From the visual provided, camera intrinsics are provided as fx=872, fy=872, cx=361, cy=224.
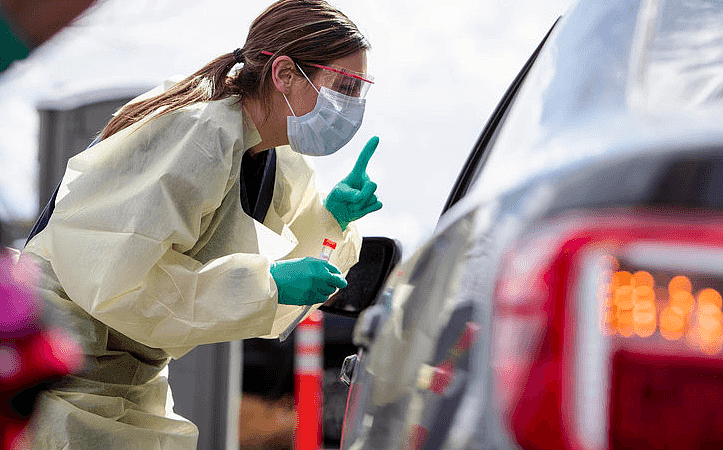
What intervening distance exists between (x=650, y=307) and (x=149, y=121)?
145 centimetres

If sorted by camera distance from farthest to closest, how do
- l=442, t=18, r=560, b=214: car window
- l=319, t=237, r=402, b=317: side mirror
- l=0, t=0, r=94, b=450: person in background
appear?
l=319, t=237, r=402, b=317: side mirror < l=442, t=18, r=560, b=214: car window < l=0, t=0, r=94, b=450: person in background

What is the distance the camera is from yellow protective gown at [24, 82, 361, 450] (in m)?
1.76

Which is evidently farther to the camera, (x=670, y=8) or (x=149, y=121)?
(x=149, y=121)

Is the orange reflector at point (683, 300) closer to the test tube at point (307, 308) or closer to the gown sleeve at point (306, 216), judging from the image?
the test tube at point (307, 308)

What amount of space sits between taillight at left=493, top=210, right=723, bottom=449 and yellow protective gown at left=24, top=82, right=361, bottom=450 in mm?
1196

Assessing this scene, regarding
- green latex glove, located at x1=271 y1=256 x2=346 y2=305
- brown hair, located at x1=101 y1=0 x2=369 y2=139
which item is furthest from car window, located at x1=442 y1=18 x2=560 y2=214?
brown hair, located at x1=101 y1=0 x2=369 y2=139

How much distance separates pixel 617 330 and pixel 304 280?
1.32 meters

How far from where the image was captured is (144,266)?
175 centimetres

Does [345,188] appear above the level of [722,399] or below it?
above

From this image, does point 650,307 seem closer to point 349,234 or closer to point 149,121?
point 149,121

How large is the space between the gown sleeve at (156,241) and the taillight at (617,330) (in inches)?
46.9

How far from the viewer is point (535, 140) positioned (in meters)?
0.83

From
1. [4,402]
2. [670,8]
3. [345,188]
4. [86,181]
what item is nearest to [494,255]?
[670,8]

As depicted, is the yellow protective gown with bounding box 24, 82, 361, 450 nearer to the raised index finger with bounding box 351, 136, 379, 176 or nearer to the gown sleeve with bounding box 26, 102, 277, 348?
the gown sleeve with bounding box 26, 102, 277, 348
